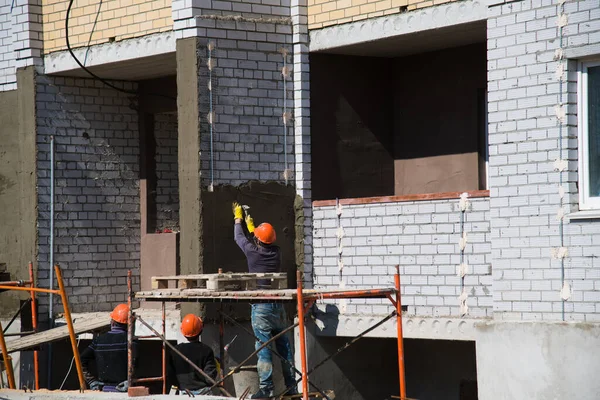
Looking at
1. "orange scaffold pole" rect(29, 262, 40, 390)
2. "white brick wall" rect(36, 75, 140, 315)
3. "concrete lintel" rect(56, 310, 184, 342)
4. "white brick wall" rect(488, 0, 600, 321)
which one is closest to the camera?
"white brick wall" rect(488, 0, 600, 321)

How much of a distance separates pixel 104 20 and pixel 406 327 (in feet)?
18.7

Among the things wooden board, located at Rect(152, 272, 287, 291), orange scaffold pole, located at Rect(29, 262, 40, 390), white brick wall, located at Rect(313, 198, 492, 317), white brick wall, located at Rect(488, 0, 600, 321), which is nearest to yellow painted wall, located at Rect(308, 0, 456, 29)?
white brick wall, located at Rect(488, 0, 600, 321)

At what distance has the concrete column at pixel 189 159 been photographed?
39.7 feet

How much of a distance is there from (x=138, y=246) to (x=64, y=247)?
1.17m

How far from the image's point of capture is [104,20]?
45.2 feet

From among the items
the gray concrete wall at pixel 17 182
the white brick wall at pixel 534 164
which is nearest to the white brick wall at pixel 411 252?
the white brick wall at pixel 534 164

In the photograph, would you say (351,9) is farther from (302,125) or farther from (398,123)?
(398,123)

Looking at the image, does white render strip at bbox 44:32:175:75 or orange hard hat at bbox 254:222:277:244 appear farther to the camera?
white render strip at bbox 44:32:175:75

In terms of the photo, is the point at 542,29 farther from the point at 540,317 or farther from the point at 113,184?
the point at 113,184

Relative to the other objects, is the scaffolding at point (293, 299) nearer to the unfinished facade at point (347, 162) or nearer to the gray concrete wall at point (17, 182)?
the unfinished facade at point (347, 162)

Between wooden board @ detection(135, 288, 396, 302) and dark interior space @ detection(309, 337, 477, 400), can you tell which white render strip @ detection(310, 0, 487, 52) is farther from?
dark interior space @ detection(309, 337, 477, 400)

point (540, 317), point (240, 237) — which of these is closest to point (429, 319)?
point (540, 317)

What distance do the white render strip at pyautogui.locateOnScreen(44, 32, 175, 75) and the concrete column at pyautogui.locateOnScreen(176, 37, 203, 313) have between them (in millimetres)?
715

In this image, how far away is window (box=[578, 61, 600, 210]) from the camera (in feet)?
32.7
